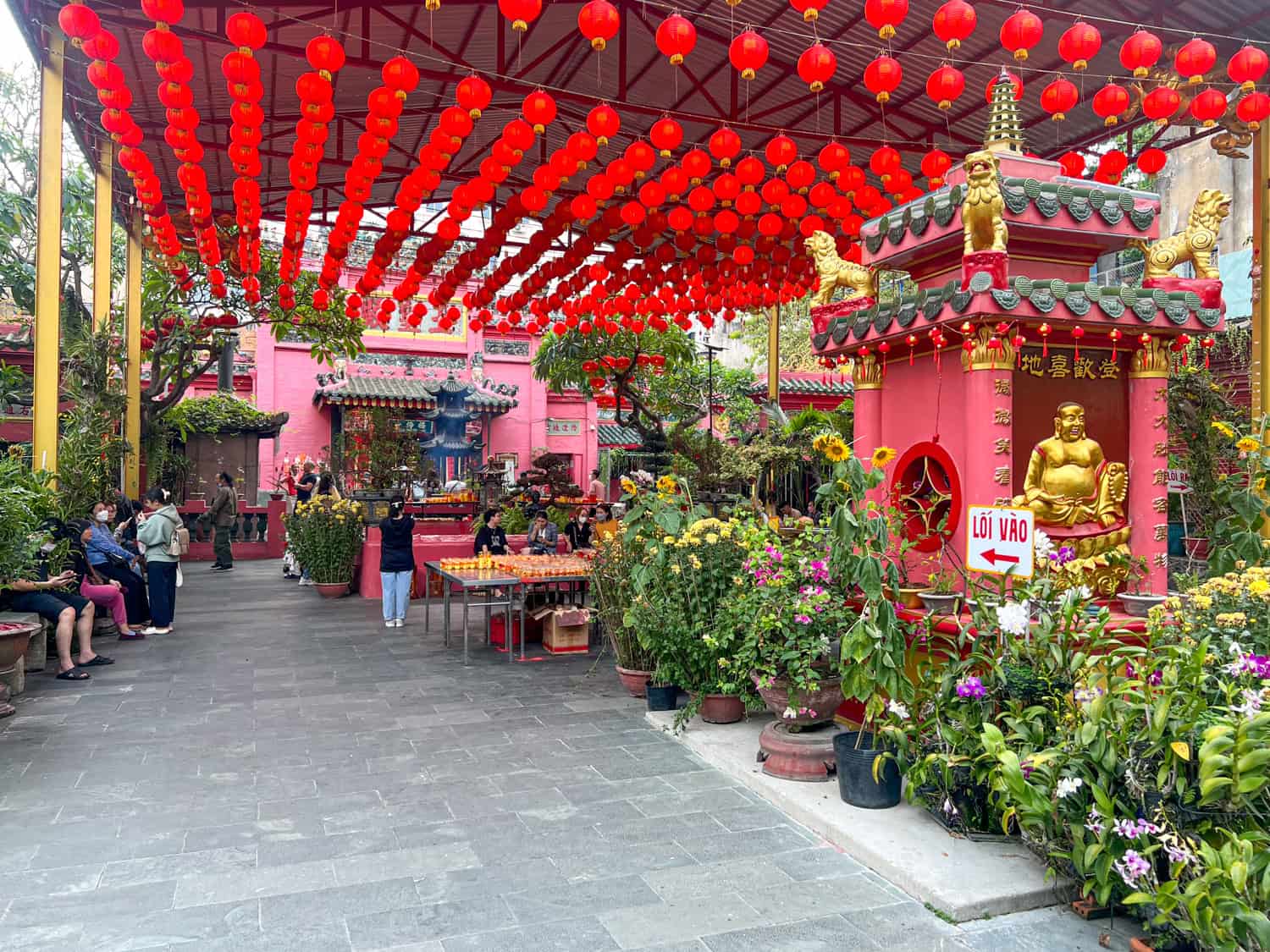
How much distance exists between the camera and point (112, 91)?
21.3 ft

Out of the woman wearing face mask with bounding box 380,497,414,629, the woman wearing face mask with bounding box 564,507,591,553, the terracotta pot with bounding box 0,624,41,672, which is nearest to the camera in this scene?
the terracotta pot with bounding box 0,624,41,672

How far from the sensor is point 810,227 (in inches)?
400

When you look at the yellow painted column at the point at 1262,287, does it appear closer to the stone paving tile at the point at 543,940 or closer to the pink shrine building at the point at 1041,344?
the pink shrine building at the point at 1041,344

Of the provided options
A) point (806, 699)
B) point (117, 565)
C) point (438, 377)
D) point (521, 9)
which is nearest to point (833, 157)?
point (521, 9)

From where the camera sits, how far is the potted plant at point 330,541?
39.9 ft

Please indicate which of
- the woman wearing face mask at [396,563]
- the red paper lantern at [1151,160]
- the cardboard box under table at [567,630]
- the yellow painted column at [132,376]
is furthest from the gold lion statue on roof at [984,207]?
the yellow painted column at [132,376]

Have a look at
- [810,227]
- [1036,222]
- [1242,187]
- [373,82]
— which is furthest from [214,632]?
[1242,187]

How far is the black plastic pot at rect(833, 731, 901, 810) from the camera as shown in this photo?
4.21 m

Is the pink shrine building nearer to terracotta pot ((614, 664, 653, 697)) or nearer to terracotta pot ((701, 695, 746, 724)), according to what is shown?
terracotta pot ((701, 695, 746, 724))

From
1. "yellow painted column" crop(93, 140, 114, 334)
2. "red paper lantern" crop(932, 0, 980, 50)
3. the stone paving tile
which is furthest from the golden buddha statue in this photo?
"yellow painted column" crop(93, 140, 114, 334)

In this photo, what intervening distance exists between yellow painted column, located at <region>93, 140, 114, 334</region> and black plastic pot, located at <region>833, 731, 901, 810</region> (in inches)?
440

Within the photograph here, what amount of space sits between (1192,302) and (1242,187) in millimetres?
13477

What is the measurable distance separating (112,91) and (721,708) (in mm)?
6289

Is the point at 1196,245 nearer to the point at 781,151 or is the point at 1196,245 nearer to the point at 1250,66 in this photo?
the point at 1250,66
